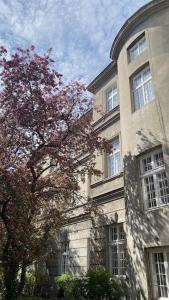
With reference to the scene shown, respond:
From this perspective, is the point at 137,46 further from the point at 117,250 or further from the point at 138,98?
the point at 117,250

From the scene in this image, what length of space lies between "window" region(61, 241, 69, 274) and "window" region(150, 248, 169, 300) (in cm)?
757

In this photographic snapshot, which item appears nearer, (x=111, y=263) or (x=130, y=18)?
(x=111, y=263)

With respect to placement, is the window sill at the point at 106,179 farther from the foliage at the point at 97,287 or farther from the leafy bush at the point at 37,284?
Answer: the leafy bush at the point at 37,284

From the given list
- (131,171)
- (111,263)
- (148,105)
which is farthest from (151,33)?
(111,263)

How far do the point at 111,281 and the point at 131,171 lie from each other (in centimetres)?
460

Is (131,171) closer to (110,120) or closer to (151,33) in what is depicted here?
(110,120)

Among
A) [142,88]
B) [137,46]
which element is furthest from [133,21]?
[142,88]

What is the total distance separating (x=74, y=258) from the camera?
16.5m

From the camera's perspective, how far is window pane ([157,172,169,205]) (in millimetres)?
11339

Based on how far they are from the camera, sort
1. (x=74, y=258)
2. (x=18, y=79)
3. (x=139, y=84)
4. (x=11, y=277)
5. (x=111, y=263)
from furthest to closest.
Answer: (x=74, y=258), (x=139, y=84), (x=111, y=263), (x=18, y=79), (x=11, y=277)

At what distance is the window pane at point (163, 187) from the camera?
1134cm

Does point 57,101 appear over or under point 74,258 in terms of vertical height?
over

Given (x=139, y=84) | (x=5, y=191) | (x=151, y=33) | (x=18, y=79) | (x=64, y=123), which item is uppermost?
(x=151, y=33)

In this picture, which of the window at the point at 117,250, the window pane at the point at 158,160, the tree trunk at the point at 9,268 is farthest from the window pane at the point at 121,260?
the tree trunk at the point at 9,268
